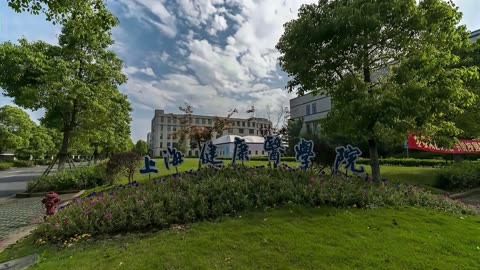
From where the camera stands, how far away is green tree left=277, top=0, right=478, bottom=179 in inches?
276

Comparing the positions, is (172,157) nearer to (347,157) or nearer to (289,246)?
(347,157)

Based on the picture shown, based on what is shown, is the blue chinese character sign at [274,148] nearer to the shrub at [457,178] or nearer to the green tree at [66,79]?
the shrub at [457,178]

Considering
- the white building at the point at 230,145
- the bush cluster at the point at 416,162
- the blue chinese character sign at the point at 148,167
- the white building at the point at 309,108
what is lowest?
the bush cluster at the point at 416,162

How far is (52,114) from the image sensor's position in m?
15.6

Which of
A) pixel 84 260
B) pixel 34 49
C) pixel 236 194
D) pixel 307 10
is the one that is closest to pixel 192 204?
pixel 236 194

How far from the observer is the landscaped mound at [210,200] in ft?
16.5

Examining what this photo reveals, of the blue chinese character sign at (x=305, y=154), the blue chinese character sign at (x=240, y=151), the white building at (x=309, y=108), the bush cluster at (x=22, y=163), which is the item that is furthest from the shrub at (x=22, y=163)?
the blue chinese character sign at (x=305, y=154)

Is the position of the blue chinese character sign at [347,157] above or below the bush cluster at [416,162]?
above

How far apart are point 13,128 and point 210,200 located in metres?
39.0

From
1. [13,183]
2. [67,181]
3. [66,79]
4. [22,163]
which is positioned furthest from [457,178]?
[22,163]

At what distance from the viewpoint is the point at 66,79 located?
12.6 meters

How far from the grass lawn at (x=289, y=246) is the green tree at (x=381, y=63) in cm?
280

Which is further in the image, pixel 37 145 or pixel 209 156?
pixel 37 145

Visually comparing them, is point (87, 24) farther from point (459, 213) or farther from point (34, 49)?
point (34, 49)
